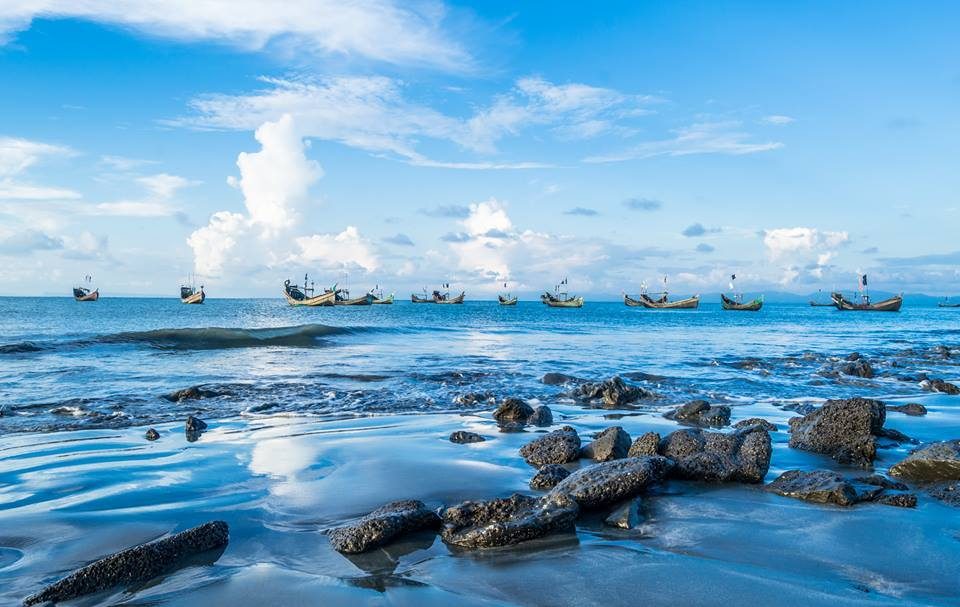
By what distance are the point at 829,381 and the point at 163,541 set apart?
18.4 metres

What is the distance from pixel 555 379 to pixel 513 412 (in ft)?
21.4

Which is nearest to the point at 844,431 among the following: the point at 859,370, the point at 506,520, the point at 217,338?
the point at 506,520

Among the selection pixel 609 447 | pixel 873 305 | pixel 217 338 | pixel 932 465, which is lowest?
pixel 217 338

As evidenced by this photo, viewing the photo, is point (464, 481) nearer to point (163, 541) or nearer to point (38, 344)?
point (163, 541)

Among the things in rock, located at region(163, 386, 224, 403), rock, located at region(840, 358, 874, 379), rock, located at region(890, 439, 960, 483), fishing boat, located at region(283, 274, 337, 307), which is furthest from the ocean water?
fishing boat, located at region(283, 274, 337, 307)

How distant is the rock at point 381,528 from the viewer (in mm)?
5188

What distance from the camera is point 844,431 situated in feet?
29.3

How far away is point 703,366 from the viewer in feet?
72.9

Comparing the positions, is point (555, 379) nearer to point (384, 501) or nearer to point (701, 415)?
point (701, 415)

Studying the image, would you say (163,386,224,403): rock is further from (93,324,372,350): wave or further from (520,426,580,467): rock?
(93,324,372,350): wave

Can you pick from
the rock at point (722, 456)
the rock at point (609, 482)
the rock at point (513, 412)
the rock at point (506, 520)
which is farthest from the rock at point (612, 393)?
the rock at point (506, 520)

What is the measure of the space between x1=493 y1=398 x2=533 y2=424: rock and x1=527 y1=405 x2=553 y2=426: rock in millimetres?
107

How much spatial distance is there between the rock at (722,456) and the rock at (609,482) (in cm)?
79

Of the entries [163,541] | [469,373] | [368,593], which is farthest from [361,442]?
[469,373]
